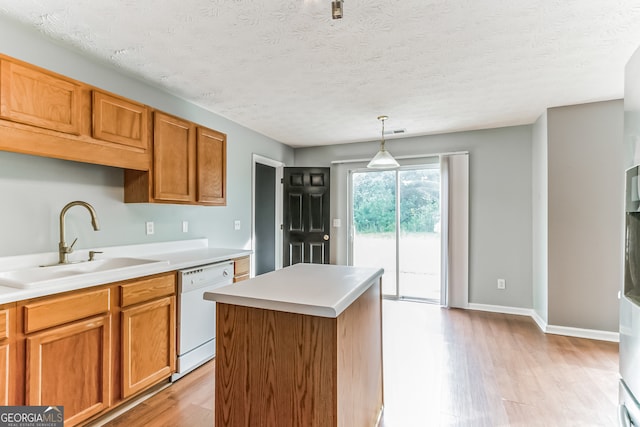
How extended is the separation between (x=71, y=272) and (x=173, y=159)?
1.12 m

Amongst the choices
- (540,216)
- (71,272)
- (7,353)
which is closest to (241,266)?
(71,272)

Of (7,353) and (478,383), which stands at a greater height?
(7,353)

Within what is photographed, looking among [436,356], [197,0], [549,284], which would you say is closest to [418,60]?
[197,0]

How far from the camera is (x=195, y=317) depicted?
2482 mm

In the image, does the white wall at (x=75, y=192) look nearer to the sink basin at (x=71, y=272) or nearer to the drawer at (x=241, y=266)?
the sink basin at (x=71, y=272)

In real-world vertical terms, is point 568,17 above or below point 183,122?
above

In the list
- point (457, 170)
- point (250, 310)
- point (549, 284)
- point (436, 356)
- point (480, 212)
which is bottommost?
point (436, 356)

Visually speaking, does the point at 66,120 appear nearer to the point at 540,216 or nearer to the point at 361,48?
the point at 361,48

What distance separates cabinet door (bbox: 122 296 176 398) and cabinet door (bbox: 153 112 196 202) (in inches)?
35.3

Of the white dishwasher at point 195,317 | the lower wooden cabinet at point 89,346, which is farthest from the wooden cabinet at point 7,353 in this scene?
the white dishwasher at point 195,317

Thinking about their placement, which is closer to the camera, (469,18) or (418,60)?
(469,18)

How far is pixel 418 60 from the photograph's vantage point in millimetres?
2299

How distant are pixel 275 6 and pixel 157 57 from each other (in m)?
1.09

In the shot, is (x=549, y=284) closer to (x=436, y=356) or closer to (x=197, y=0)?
(x=436, y=356)
